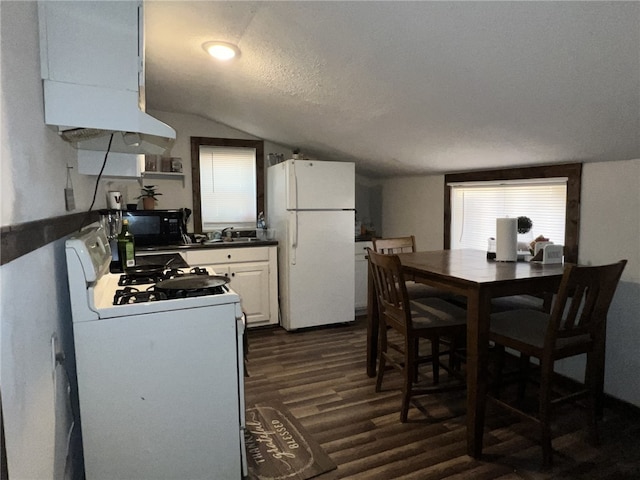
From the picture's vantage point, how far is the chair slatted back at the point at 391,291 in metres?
2.20

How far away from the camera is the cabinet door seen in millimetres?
3729

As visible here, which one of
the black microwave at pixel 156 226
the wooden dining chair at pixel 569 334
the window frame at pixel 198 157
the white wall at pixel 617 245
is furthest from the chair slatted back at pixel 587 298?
the window frame at pixel 198 157

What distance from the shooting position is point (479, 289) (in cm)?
192

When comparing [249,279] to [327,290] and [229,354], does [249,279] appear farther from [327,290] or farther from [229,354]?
[229,354]

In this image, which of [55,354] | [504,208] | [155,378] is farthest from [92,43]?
[504,208]

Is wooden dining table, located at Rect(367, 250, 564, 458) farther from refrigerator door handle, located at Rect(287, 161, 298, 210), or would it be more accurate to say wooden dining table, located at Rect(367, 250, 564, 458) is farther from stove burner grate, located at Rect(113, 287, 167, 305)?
refrigerator door handle, located at Rect(287, 161, 298, 210)

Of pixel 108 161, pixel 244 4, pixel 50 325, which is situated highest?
pixel 244 4

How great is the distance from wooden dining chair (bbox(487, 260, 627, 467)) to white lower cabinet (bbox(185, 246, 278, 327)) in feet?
7.36

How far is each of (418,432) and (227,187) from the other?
123 inches

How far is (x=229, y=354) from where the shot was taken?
159cm

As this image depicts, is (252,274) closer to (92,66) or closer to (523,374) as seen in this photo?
(523,374)

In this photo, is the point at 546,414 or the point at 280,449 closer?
the point at 546,414

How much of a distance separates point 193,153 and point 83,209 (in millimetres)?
2306

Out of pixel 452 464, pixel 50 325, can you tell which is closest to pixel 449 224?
pixel 452 464
